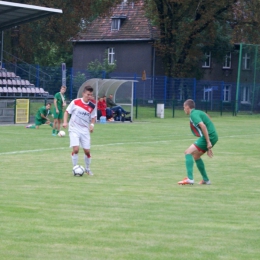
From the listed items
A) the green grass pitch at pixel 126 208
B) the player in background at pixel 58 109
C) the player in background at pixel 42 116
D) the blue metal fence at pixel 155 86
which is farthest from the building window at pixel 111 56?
the green grass pitch at pixel 126 208

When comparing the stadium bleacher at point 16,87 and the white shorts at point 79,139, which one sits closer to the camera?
the white shorts at point 79,139

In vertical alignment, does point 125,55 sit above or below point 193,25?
below

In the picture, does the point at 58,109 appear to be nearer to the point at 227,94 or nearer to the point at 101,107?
the point at 101,107

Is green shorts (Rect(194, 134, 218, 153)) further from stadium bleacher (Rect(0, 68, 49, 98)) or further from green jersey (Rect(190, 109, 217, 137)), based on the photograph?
stadium bleacher (Rect(0, 68, 49, 98))

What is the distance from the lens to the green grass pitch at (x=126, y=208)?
7316mm

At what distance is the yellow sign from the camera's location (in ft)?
108

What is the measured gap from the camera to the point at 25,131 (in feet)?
91.9

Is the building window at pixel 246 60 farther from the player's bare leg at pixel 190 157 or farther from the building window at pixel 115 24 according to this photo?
the player's bare leg at pixel 190 157

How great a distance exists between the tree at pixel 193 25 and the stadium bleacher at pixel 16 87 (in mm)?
15829

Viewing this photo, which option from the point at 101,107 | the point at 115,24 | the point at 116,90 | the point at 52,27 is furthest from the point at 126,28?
the point at 101,107

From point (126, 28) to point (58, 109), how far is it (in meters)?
38.7

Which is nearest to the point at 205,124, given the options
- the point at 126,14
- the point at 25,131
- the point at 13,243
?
the point at 13,243

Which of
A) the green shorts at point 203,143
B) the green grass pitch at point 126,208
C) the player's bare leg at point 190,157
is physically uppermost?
the green shorts at point 203,143

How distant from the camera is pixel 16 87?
3800 centimetres
